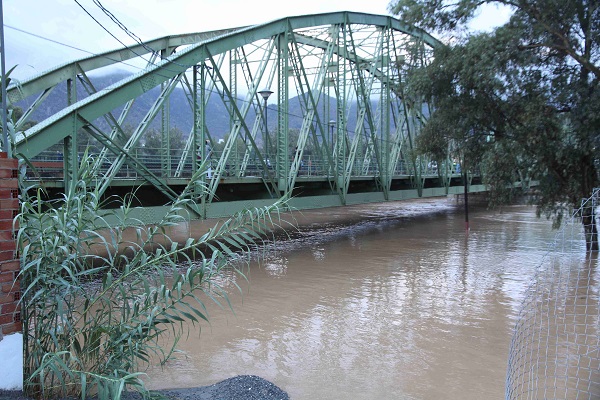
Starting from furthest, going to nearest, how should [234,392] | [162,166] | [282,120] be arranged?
[282,120] → [162,166] → [234,392]

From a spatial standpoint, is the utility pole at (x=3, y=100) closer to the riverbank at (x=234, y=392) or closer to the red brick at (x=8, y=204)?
the red brick at (x=8, y=204)

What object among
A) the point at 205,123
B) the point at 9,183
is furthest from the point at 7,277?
the point at 205,123

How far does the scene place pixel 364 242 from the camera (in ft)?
58.7

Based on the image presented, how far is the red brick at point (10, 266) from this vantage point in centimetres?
371

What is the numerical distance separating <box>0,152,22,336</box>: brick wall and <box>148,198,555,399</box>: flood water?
1908mm

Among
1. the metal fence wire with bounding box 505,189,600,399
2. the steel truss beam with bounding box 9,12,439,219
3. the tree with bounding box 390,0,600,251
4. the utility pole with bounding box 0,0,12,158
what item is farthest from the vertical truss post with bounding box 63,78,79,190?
the tree with bounding box 390,0,600,251

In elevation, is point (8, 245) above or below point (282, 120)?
below

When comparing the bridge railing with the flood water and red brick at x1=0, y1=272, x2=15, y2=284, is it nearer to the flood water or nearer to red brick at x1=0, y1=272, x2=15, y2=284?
the flood water

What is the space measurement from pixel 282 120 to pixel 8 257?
1285 cm

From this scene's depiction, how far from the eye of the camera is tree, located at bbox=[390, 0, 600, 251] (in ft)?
38.7

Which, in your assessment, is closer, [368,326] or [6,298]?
[6,298]

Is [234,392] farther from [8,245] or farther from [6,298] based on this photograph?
[8,245]

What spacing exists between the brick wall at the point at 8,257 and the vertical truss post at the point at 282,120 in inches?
441

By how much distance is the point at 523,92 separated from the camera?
12.7m
